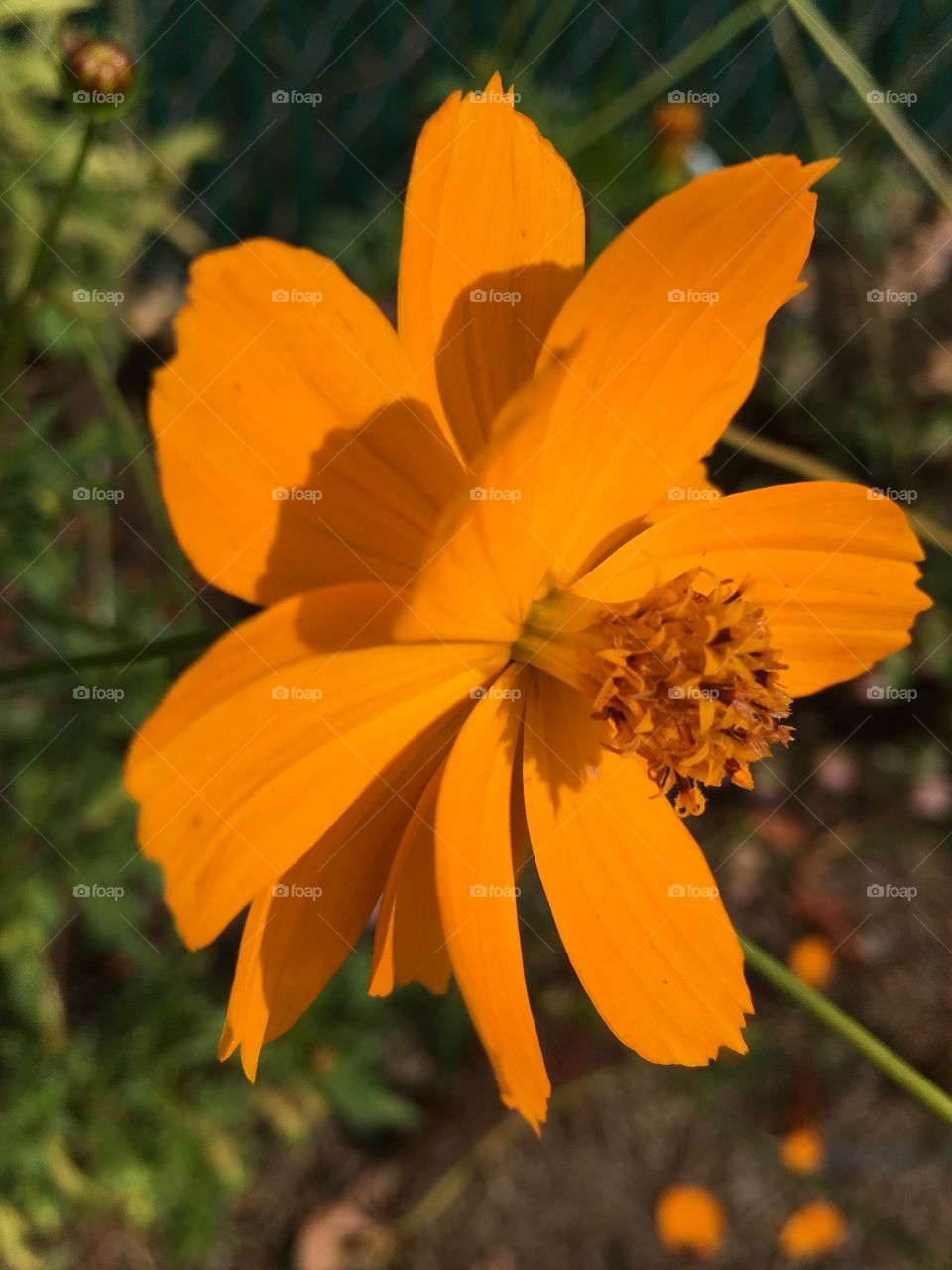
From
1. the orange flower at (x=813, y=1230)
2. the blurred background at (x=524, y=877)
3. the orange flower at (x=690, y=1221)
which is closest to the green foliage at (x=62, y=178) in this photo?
the blurred background at (x=524, y=877)

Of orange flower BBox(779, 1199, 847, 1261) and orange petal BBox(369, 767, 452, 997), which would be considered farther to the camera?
orange flower BBox(779, 1199, 847, 1261)

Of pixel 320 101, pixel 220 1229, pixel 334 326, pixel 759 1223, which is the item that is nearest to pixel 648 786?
pixel 334 326

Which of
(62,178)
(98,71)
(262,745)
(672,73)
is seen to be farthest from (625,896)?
(62,178)

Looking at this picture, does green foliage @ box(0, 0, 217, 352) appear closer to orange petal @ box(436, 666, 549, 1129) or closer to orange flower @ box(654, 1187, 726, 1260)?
orange petal @ box(436, 666, 549, 1129)

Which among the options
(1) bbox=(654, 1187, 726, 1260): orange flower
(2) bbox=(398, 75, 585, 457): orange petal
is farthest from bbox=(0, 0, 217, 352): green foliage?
(1) bbox=(654, 1187, 726, 1260): orange flower

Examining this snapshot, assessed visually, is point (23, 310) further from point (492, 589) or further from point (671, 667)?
point (671, 667)

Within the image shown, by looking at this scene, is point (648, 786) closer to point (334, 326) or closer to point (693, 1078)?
point (334, 326)
